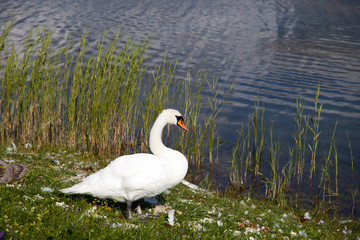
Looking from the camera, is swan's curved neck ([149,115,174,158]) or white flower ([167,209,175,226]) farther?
swan's curved neck ([149,115,174,158])

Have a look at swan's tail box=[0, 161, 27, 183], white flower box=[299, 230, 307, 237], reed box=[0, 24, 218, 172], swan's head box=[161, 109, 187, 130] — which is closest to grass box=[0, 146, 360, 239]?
white flower box=[299, 230, 307, 237]

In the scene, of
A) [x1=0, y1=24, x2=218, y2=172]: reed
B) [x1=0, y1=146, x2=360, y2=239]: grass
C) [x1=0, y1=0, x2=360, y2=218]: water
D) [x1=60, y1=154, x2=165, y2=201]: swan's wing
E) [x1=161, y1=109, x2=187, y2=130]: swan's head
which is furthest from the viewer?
[x1=0, y1=0, x2=360, y2=218]: water

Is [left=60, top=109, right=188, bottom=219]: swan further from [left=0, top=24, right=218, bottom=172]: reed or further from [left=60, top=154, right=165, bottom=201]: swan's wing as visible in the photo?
[left=0, top=24, right=218, bottom=172]: reed

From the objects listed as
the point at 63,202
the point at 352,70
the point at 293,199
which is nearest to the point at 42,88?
the point at 63,202

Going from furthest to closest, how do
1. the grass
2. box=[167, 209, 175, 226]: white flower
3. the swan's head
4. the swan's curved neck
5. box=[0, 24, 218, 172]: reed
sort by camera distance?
box=[0, 24, 218, 172]: reed < the swan's head < the swan's curved neck < box=[167, 209, 175, 226]: white flower < the grass

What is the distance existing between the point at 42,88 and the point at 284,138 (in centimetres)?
853

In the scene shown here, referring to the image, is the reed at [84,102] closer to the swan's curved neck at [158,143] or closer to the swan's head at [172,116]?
the swan's head at [172,116]

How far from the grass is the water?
302cm

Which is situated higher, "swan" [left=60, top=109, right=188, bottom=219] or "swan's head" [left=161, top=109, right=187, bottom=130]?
"swan's head" [left=161, top=109, right=187, bottom=130]

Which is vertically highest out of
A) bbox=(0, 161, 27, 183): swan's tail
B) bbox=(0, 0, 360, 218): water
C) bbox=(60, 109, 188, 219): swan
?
bbox=(60, 109, 188, 219): swan

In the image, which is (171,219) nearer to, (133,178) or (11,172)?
(133,178)

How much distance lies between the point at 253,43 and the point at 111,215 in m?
25.0

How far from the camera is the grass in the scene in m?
5.29

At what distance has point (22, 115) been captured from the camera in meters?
11.3
